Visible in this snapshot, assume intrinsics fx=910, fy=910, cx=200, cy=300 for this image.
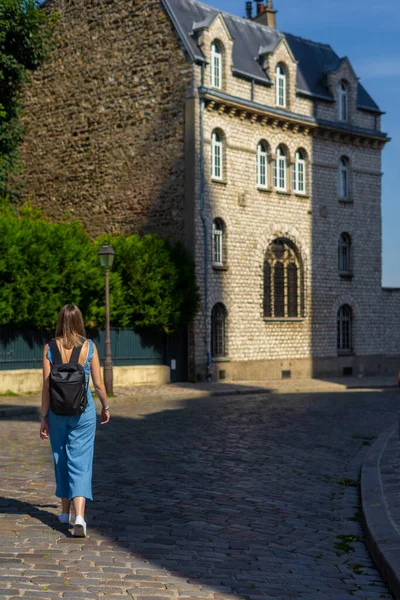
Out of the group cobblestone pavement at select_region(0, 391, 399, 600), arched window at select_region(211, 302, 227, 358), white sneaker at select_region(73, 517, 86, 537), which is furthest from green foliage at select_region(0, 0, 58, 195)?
white sneaker at select_region(73, 517, 86, 537)

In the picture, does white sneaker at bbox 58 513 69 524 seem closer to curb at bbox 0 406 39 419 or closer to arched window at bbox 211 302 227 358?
curb at bbox 0 406 39 419

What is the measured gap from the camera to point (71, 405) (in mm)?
6832

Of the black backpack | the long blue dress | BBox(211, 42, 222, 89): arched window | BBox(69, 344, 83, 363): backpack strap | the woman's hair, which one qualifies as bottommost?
the long blue dress

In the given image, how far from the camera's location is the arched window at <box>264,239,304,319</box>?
33094 mm

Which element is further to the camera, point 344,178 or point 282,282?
point 344,178

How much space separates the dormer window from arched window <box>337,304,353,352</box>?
7.51 m

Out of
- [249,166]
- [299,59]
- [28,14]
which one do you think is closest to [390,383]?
[249,166]

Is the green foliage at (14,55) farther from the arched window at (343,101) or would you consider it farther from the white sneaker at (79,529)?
the white sneaker at (79,529)

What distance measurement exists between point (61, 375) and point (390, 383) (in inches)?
1005

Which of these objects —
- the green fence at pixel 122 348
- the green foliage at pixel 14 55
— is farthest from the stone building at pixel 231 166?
the green foliage at pixel 14 55

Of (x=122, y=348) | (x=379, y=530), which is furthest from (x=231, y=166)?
(x=379, y=530)

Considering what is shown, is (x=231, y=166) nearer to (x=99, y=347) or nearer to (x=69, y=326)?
(x=99, y=347)

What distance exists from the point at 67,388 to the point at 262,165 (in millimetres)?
26749

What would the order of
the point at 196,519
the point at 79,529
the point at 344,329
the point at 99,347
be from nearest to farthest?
the point at 79,529 → the point at 196,519 → the point at 99,347 → the point at 344,329
